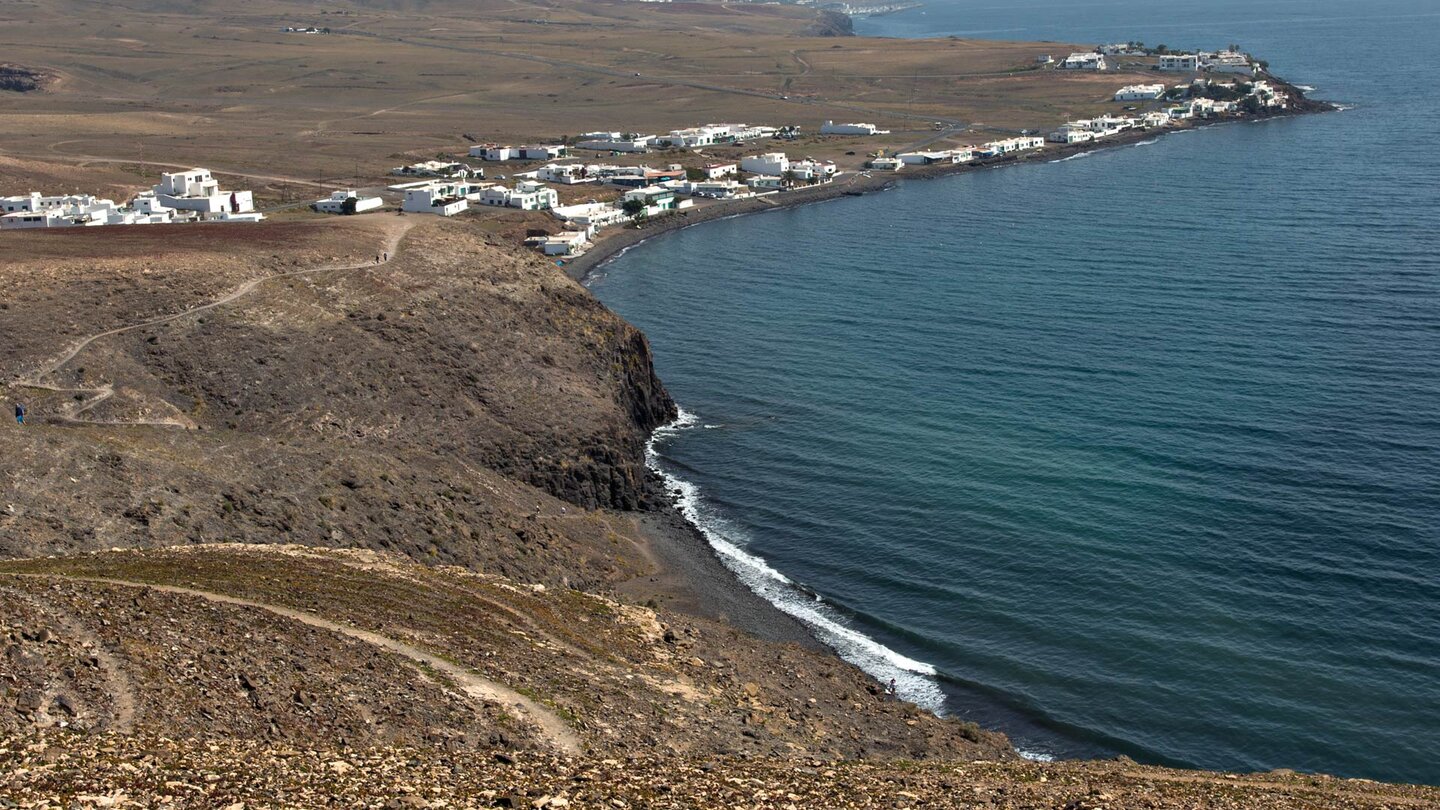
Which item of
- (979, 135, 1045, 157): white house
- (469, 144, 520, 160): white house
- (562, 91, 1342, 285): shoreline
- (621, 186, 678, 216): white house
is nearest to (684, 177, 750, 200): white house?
(562, 91, 1342, 285): shoreline

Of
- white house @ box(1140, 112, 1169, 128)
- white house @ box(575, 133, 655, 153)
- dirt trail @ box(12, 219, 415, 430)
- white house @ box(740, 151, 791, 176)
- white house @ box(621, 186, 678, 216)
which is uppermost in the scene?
white house @ box(1140, 112, 1169, 128)

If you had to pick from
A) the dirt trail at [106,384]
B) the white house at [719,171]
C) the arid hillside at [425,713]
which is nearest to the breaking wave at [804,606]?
the arid hillside at [425,713]

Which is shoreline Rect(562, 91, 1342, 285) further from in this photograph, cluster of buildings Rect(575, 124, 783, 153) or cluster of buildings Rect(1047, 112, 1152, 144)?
cluster of buildings Rect(575, 124, 783, 153)

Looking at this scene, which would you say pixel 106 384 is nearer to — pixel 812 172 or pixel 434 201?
pixel 434 201

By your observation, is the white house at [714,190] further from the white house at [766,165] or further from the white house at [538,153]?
the white house at [538,153]

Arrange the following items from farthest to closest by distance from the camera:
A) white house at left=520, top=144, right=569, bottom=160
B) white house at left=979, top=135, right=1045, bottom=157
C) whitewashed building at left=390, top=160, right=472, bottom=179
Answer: white house at left=979, top=135, right=1045, bottom=157, white house at left=520, top=144, right=569, bottom=160, whitewashed building at left=390, top=160, right=472, bottom=179

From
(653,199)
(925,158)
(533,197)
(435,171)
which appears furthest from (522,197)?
(925,158)
